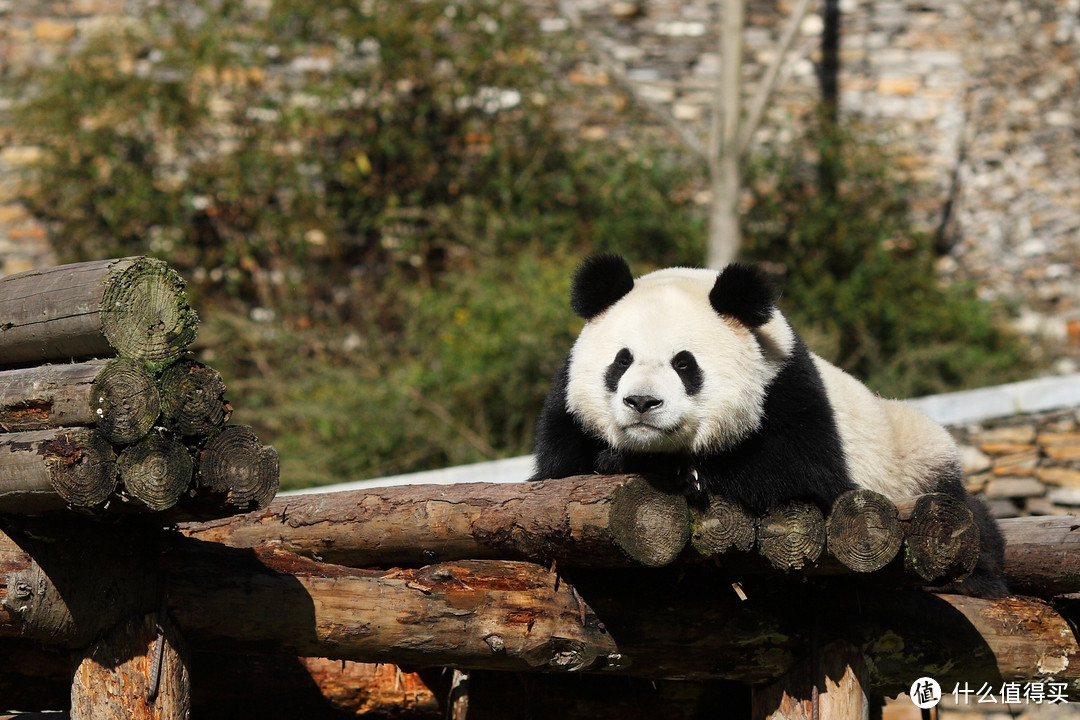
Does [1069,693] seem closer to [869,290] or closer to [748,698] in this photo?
[748,698]

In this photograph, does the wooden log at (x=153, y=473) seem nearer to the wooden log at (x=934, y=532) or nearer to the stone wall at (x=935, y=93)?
the wooden log at (x=934, y=532)

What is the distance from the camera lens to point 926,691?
Result: 151 inches

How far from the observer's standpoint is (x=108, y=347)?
272cm

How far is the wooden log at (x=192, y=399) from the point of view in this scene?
2.75 m

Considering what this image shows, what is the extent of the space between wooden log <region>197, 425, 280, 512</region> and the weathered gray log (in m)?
0.19

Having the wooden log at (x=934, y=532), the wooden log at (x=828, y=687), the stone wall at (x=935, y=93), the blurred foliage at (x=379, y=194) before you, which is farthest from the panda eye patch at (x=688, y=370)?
the stone wall at (x=935, y=93)

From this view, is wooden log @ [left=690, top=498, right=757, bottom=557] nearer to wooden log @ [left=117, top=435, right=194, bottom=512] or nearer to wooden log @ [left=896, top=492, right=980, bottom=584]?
wooden log @ [left=896, top=492, right=980, bottom=584]

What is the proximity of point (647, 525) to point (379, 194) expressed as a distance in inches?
321

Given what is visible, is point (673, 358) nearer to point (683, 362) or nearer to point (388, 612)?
point (683, 362)

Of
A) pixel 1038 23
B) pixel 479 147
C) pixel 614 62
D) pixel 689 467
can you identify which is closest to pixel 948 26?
pixel 1038 23

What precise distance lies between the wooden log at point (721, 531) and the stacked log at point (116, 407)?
113 centimetres

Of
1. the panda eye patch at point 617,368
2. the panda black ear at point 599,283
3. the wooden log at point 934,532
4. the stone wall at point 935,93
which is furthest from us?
the stone wall at point 935,93

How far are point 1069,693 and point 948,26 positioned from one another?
8.97 metres

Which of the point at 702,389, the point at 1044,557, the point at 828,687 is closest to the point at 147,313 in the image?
the point at 702,389
